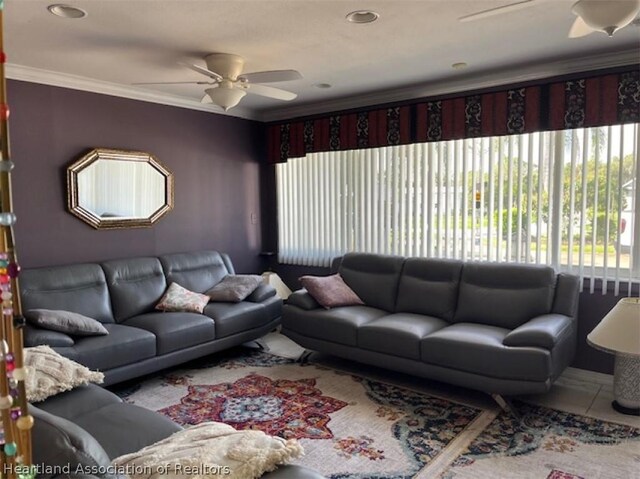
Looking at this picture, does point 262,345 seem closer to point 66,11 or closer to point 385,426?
point 385,426

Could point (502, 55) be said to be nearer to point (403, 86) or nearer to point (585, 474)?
point (403, 86)

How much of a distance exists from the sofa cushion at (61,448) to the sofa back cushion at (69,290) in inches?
108

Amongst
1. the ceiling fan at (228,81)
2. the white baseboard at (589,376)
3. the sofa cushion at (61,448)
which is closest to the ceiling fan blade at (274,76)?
the ceiling fan at (228,81)

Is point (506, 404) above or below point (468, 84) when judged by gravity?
below

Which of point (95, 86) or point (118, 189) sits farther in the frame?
point (118, 189)

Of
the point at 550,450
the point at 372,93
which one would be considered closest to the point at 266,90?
the point at 372,93

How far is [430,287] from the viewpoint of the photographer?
4.19 meters

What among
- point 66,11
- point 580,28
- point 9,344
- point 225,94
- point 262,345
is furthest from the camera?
point 262,345

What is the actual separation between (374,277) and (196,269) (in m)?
1.80

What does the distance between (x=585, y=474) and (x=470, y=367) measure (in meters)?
0.91

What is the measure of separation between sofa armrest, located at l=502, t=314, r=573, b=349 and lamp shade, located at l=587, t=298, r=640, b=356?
1271 mm

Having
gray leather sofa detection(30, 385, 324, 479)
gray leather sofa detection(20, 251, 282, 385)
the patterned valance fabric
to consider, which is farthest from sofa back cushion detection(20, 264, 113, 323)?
the patterned valance fabric

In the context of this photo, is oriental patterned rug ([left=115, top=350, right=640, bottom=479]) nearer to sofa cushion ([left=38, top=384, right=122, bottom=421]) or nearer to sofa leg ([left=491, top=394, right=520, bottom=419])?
sofa leg ([left=491, top=394, right=520, bottom=419])

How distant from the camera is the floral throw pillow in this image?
4.23 meters
